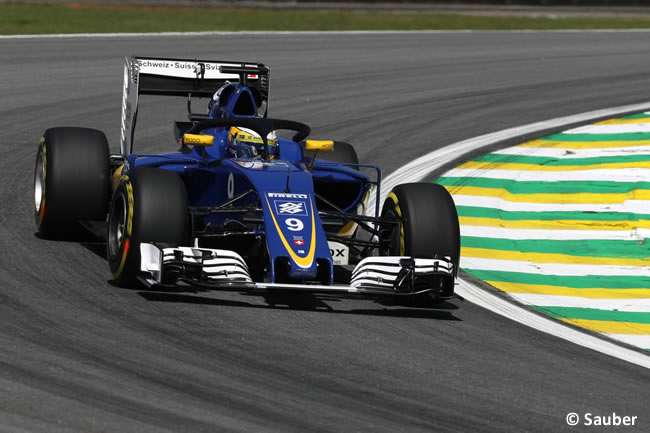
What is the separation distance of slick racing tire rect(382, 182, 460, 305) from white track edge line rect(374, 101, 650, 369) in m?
0.54

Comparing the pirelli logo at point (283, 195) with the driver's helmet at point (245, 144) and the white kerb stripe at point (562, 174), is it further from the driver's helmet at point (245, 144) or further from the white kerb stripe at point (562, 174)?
the white kerb stripe at point (562, 174)

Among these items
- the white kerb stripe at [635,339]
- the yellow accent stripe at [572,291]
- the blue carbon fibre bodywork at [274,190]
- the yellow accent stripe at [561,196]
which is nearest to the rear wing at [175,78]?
the blue carbon fibre bodywork at [274,190]

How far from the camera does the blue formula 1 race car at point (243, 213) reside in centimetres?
767

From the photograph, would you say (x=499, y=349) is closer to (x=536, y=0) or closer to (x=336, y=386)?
A: (x=336, y=386)

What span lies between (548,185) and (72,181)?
5325 millimetres

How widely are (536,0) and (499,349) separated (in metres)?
31.2

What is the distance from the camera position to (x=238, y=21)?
2825 centimetres

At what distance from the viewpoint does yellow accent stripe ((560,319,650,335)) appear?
8.15 metres

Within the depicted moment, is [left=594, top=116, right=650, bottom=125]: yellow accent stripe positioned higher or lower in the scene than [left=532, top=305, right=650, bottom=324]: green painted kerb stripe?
higher

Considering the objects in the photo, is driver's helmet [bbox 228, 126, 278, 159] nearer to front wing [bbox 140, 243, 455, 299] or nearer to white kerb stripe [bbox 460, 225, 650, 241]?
front wing [bbox 140, 243, 455, 299]

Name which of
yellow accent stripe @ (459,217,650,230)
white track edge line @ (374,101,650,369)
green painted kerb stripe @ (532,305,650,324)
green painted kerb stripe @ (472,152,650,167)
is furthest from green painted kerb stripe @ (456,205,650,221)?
green painted kerb stripe @ (532,305,650,324)

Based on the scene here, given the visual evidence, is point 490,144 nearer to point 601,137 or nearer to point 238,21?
point 601,137

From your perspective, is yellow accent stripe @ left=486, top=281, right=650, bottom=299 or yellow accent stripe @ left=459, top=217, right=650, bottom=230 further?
yellow accent stripe @ left=459, top=217, right=650, bottom=230

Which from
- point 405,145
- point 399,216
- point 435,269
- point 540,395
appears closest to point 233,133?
point 399,216
